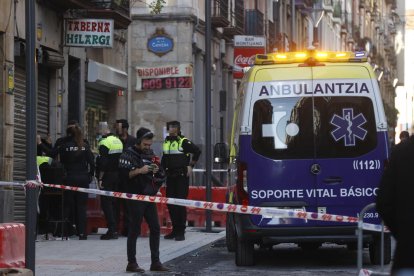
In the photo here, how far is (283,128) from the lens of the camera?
13594mm

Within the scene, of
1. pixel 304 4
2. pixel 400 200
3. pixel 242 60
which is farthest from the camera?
pixel 304 4

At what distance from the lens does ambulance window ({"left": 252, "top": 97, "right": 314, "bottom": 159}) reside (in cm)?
1355

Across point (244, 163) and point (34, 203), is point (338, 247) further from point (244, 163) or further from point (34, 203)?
point (34, 203)

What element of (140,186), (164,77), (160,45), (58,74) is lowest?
(140,186)

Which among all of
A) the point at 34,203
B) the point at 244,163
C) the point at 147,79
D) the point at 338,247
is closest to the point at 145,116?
the point at 147,79

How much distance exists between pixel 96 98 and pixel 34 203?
14988mm

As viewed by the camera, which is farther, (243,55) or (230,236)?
(243,55)

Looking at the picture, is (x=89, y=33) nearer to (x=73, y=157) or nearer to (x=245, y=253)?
(x=73, y=157)

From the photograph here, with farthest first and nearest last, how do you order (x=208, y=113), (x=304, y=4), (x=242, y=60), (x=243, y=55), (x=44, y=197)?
1. (x=304, y=4)
2. (x=243, y=55)
3. (x=242, y=60)
4. (x=208, y=113)
5. (x=44, y=197)

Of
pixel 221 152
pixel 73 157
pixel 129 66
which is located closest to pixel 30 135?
pixel 221 152

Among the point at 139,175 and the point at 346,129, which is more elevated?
the point at 346,129

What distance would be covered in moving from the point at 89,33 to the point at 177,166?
4.62 m

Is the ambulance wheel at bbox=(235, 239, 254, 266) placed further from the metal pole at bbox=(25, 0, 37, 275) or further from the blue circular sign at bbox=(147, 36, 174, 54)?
the blue circular sign at bbox=(147, 36, 174, 54)

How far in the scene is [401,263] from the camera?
4.95 metres
